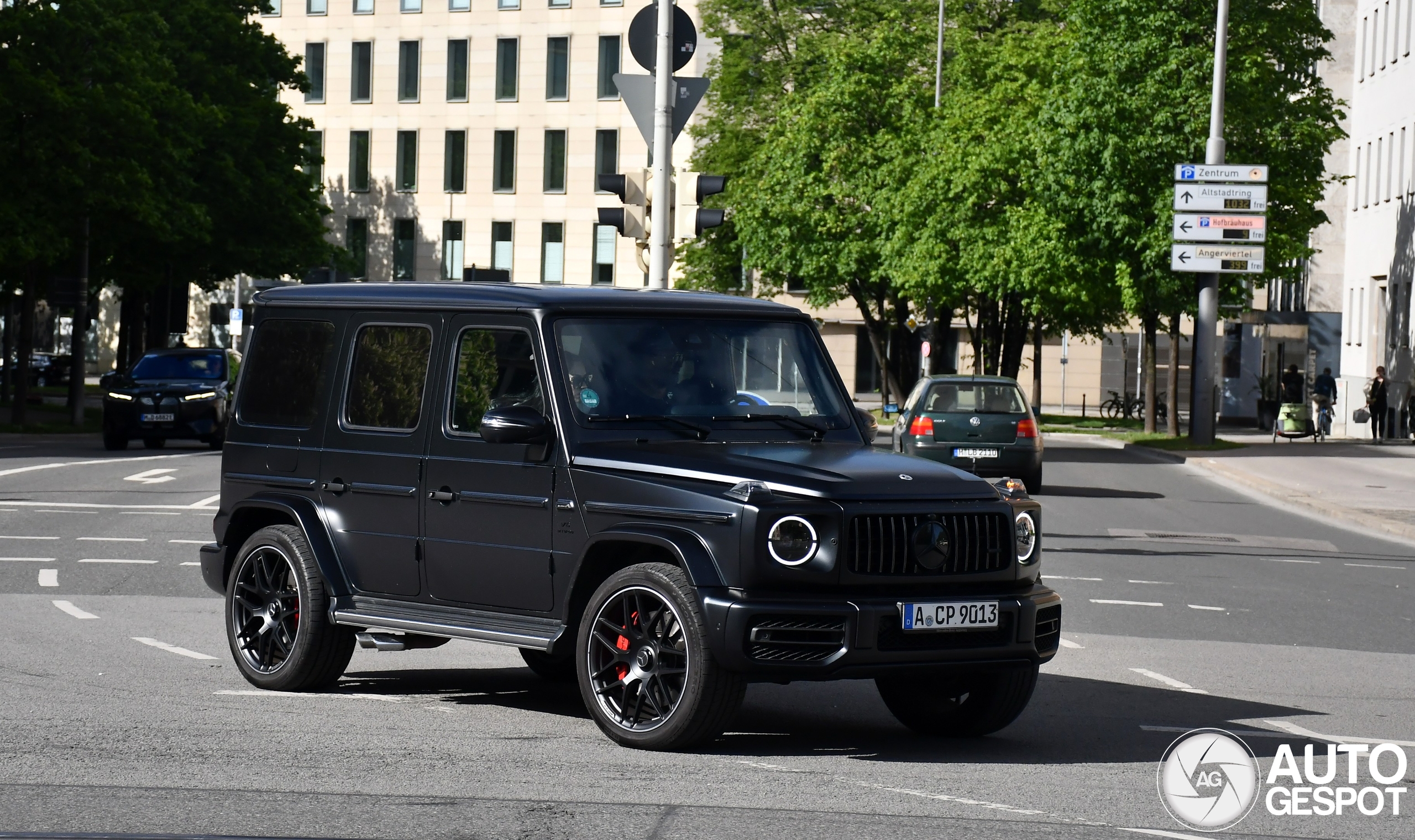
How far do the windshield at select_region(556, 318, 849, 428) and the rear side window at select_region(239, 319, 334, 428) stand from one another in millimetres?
1515

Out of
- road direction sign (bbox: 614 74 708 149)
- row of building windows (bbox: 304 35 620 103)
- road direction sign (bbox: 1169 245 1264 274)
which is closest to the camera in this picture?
road direction sign (bbox: 614 74 708 149)

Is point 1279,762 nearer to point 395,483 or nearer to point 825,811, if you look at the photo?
point 825,811

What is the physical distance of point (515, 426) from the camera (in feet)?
26.7

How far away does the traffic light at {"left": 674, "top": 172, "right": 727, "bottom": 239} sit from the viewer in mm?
17297

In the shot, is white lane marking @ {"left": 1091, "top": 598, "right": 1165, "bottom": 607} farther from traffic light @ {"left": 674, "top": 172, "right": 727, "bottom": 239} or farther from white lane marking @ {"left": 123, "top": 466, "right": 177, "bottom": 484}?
white lane marking @ {"left": 123, "top": 466, "right": 177, "bottom": 484}

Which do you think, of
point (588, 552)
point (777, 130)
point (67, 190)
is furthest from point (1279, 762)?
point (777, 130)

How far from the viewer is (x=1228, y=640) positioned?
12.7 metres

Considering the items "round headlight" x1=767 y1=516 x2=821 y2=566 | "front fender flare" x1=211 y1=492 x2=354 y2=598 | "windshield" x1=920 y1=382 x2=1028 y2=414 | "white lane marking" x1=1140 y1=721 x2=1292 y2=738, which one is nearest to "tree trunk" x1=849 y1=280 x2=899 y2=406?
"windshield" x1=920 y1=382 x2=1028 y2=414

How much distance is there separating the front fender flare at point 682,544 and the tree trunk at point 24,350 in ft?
112

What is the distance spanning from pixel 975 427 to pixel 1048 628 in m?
17.9

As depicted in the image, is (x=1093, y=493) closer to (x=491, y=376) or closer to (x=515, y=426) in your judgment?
(x=491, y=376)

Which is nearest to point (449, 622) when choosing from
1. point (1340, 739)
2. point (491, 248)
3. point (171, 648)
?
point (171, 648)

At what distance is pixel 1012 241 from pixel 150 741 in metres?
40.5

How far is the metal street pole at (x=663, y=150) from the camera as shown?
57.8 feet
